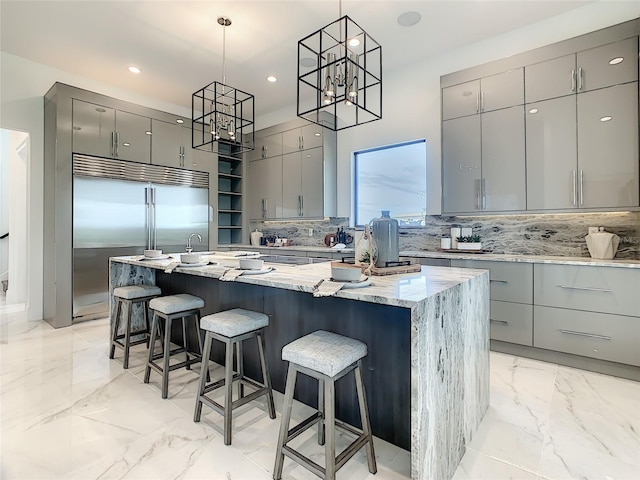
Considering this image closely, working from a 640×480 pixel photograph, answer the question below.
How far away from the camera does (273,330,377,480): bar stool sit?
1.40 metres

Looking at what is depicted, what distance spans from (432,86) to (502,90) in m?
0.92

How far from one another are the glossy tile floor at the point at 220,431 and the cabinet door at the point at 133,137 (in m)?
2.75

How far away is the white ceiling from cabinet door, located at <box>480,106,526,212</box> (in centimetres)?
94

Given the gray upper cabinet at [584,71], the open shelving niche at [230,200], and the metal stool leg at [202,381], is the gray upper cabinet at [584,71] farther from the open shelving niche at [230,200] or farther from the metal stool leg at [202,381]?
the open shelving niche at [230,200]

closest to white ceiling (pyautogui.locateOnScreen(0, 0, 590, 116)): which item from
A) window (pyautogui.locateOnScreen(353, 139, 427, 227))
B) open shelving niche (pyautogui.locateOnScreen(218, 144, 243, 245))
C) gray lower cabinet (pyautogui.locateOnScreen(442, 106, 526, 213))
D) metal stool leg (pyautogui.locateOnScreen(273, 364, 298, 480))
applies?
gray lower cabinet (pyautogui.locateOnScreen(442, 106, 526, 213))

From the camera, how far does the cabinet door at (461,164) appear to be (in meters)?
3.47

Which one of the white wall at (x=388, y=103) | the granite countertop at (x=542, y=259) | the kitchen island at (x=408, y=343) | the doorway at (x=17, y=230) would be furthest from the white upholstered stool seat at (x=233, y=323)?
the doorway at (x=17, y=230)

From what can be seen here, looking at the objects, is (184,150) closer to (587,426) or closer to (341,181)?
(341,181)

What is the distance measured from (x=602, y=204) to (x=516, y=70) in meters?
1.49

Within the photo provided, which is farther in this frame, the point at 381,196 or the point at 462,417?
the point at 381,196

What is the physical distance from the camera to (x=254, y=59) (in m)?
3.95

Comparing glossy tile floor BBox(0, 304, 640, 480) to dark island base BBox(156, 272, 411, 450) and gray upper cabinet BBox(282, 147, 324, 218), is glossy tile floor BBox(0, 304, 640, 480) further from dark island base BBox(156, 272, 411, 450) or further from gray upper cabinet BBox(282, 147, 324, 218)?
gray upper cabinet BBox(282, 147, 324, 218)

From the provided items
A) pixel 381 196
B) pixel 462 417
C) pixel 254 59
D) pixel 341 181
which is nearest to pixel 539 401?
pixel 462 417

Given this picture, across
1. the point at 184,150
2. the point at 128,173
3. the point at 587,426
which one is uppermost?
the point at 184,150
